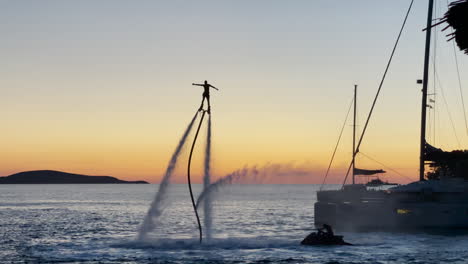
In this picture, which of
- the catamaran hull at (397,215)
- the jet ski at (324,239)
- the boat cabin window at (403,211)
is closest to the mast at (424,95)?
the catamaran hull at (397,215)

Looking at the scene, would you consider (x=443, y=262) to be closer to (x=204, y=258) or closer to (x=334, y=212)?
(x=204, y=258)

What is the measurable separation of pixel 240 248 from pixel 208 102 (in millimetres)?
21892

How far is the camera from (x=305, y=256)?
1991 inches

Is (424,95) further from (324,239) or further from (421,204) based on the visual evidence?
(324,239)

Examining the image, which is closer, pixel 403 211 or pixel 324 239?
pixel 324 239

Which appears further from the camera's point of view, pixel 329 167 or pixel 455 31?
pixel 329 167

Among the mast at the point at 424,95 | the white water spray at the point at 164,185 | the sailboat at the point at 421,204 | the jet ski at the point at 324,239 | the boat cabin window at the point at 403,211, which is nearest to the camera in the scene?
the white water spray at the point at 164,185

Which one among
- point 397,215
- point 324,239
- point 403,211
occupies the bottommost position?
point 324,239

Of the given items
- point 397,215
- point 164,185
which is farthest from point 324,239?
point 164,185

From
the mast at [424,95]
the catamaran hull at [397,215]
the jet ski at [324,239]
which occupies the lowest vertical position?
the jet ski at [324,239]

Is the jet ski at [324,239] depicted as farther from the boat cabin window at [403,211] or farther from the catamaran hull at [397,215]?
the boat cabin window at [403,211]

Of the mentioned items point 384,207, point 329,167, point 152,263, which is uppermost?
point 329,167

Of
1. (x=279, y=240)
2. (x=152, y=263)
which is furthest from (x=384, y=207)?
(x=152, y=263)

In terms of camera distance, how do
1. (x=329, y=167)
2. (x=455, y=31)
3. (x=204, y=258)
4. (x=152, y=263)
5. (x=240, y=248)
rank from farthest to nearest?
(x=329, y=167) < (x=240, y=248) < (x=204, y=258) < (x=152, y=263) < (x=455, y=31)
